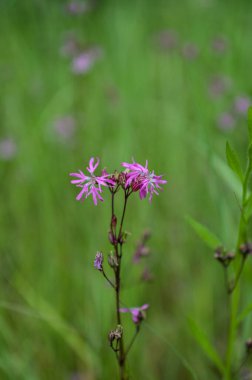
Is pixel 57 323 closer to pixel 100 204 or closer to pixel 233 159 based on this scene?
pixel 100 204

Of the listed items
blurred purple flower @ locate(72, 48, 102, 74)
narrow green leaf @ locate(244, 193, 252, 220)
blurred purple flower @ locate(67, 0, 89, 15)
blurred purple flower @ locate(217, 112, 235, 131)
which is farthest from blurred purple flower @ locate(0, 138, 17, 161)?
narrow green leaf @ locate(244, 193, 252, 220)

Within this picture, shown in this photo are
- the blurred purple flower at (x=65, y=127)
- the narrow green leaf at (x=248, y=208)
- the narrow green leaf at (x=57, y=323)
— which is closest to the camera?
the narrow green leaf at (x=248, y=208)

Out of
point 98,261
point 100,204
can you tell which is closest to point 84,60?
point 100,204

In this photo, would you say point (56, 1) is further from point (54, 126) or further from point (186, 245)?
point (186, 245)

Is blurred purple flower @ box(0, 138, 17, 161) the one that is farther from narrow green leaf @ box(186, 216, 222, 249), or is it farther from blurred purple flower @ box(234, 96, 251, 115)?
narrow green leaf @ box(186, 216, 222, 249)

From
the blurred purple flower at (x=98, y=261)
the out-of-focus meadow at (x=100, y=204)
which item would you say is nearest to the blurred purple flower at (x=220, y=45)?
the out-of-focus meadow at (x=100, y=204)

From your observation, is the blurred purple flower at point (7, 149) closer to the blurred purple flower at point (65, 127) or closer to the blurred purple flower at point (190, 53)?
the blurred purple flower at point (65, 127)

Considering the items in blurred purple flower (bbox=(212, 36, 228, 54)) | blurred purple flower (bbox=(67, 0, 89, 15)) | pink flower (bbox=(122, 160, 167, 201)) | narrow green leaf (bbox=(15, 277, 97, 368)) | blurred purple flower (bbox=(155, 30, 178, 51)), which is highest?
blurred purple flower (bbox=(155, 30, 178, 51))
